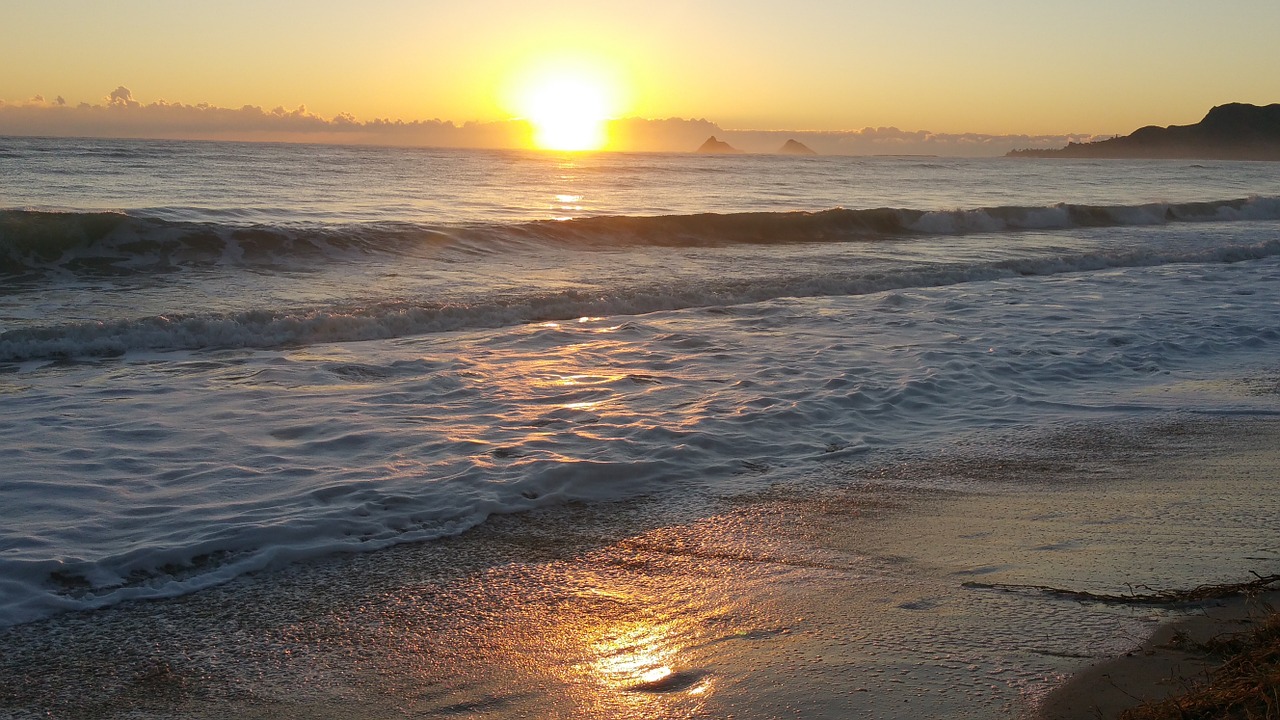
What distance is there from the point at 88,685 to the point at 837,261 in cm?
1474

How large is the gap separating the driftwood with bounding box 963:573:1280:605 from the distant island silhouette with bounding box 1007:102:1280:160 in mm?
132181

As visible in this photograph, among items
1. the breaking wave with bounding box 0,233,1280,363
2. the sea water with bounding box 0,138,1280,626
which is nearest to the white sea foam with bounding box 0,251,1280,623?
the sea water with bounding box 0,138,1280,626

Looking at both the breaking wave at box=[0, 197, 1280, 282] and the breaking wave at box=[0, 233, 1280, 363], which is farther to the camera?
the breaking wave at box=[0, 197, 1280, 282]

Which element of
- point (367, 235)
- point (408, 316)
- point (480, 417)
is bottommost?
point (480, 417)

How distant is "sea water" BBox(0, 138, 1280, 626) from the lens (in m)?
4.92

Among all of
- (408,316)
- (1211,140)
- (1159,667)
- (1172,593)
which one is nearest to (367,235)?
(408,316)

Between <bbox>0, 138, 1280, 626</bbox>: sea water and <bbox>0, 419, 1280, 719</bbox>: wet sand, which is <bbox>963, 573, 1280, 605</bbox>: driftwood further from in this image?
<bbox>0, 138, 1280, 626</bbox>: sea water

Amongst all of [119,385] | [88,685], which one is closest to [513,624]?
[88,685]

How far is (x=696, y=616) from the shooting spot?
11.9 feet

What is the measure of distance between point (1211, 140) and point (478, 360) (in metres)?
152

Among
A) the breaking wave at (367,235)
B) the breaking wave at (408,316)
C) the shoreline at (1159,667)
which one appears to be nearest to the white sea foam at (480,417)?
the breaking wave at (408,316)

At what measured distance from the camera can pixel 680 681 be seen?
123 inches

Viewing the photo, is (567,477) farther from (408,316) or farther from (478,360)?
(408,316)

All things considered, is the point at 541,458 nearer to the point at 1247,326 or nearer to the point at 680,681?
the point at 680,681
